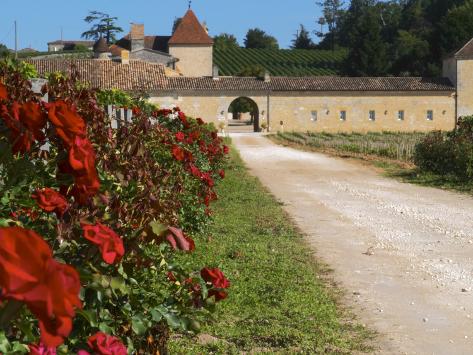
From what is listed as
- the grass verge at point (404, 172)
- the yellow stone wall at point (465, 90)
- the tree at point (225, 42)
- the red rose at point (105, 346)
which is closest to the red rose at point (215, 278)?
the red rose at point (105, 346)

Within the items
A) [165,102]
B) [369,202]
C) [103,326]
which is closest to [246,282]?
[103,326]

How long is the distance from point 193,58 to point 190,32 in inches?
95.5

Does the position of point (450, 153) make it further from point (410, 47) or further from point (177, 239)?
point (410, 47)

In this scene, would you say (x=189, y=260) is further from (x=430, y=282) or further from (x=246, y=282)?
(x=430, y=282)

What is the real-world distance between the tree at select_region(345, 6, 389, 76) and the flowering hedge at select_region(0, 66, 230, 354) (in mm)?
73021

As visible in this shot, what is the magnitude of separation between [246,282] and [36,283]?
5634 millimetres

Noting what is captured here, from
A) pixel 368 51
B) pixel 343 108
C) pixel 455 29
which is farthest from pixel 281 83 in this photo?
pixel 455 29

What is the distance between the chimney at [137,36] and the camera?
7538 cm

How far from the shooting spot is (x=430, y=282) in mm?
6988

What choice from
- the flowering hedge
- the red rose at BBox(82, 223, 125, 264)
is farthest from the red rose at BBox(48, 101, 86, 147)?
the red rose at BBox(82, 223, 125, 264)

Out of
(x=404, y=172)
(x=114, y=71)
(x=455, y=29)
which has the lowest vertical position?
(x=404, y=172)

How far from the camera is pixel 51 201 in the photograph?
8.30 ft

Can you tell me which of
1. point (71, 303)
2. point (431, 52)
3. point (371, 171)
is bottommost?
point (371, 171)

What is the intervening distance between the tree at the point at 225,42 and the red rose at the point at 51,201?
339 feet
